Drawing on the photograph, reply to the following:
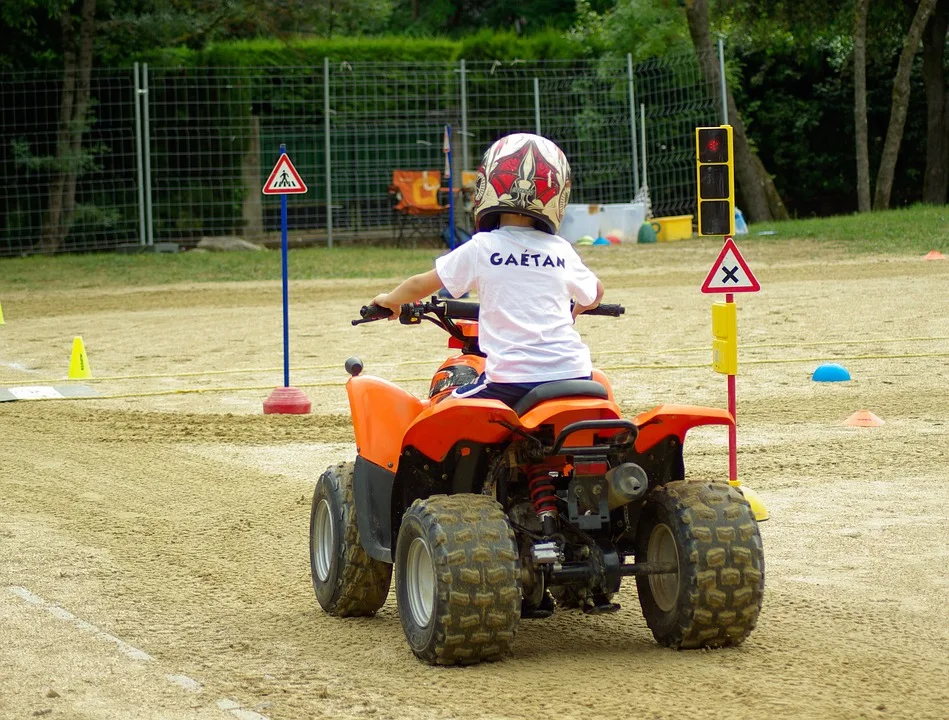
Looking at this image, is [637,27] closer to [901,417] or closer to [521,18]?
[521,18]

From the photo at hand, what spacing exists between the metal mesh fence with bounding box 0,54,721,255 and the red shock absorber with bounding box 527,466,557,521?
2007 cm

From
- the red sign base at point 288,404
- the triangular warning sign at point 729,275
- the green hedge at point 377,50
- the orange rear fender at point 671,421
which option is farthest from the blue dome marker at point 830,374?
the green hedge at point 377,50

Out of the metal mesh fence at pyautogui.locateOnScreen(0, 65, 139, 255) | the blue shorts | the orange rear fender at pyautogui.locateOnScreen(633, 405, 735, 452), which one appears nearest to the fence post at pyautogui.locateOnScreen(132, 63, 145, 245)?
the metal mesh fence at pyautogui.locateOnScreen(0, 65, 139, 255)

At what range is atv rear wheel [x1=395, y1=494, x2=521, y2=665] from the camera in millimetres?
4906

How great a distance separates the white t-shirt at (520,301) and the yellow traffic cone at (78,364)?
8.14 meters

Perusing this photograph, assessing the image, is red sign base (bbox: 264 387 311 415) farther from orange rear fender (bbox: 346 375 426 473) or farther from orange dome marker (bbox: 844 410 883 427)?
orange rear fender (bbox: 346 375 426 473)

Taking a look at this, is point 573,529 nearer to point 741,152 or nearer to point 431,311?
point 431,311

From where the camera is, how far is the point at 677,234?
2520cm

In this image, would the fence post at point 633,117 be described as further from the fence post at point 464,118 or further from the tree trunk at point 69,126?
the tree trunk at point 69,126

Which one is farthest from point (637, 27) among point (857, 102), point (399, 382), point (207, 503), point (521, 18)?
point (207, 503)

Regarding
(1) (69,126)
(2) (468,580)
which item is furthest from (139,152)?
(2) (468,580)

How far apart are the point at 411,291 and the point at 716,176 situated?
3.22m

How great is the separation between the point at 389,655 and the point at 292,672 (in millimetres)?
413

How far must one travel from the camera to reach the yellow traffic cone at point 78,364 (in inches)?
504
